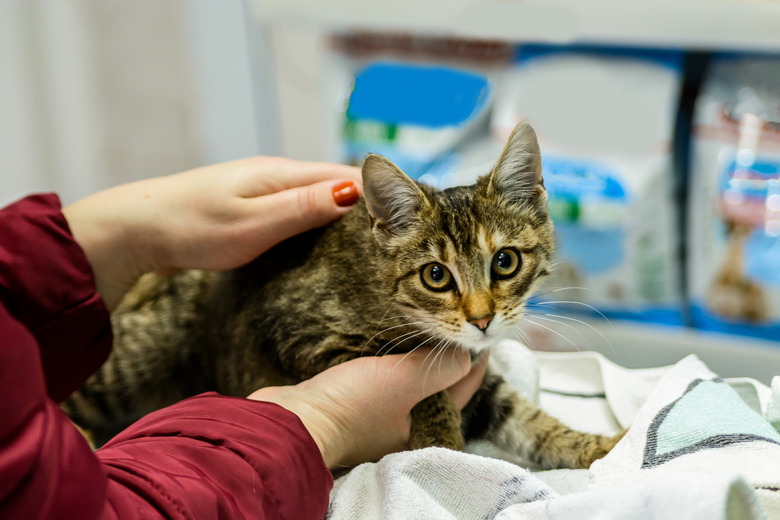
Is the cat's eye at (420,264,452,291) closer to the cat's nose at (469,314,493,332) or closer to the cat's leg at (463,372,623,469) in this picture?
the cat's nose at (469,314,493,332)

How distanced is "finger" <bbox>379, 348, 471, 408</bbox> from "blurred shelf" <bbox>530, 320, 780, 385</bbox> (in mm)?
Result: 609

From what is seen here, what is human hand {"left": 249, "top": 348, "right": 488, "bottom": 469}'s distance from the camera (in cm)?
95

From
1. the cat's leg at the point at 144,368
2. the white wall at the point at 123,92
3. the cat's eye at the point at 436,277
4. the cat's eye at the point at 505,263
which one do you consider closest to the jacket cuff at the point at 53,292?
the cat's leg at the point at 144,368

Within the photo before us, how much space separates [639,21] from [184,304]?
1.25 meters

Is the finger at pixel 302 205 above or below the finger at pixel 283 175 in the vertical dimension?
below

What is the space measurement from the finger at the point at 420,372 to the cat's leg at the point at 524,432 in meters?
0.13

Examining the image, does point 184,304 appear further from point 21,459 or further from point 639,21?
point 639,21

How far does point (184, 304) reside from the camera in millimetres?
1344

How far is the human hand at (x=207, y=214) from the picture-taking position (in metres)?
1.10

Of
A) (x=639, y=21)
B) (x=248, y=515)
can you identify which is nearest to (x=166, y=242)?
(x=248, y=515)

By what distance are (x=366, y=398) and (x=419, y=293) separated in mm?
183

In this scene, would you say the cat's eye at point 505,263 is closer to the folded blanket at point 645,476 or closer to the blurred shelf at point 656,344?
the folded blanket at point 645,476

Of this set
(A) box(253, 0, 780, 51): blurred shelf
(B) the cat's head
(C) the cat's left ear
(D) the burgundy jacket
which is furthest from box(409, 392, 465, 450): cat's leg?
(A) box(253, 0, 780, 51): blurred shelf

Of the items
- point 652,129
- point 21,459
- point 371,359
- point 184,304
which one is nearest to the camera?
point 21,459
